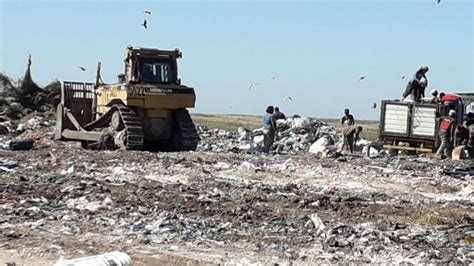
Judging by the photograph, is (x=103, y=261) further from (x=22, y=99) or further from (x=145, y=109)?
(x=22, y=99)

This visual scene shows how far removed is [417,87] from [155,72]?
6.61 meters

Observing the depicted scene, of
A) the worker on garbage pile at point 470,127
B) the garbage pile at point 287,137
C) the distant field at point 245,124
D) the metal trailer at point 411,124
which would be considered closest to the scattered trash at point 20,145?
the garbage pile at point 287,137

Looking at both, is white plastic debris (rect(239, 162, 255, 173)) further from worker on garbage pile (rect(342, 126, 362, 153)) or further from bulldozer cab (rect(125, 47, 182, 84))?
worker on garbage pile (rect(342, 126, 362, 153))

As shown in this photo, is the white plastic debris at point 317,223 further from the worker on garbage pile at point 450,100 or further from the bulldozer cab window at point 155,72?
the worker on garbage pile at point 450,100

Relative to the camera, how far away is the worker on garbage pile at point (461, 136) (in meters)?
18.0

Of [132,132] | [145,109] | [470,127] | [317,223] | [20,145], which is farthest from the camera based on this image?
[470,127]

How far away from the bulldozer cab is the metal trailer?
5460 mm

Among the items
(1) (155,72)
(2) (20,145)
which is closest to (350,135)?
(1) (155,72)

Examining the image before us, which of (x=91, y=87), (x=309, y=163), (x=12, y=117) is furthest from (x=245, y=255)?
(x=12, y=117)

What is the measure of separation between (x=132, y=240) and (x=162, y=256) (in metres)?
0.81

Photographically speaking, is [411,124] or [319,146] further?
[319,146]

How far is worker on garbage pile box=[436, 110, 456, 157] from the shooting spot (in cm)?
1811

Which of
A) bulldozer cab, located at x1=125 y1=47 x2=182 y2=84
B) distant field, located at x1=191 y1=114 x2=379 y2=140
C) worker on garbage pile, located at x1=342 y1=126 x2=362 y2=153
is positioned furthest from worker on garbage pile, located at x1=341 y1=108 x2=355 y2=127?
distant field, located at x1=191 y1=114 x2=379 y2=140

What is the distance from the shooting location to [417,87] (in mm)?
19984
